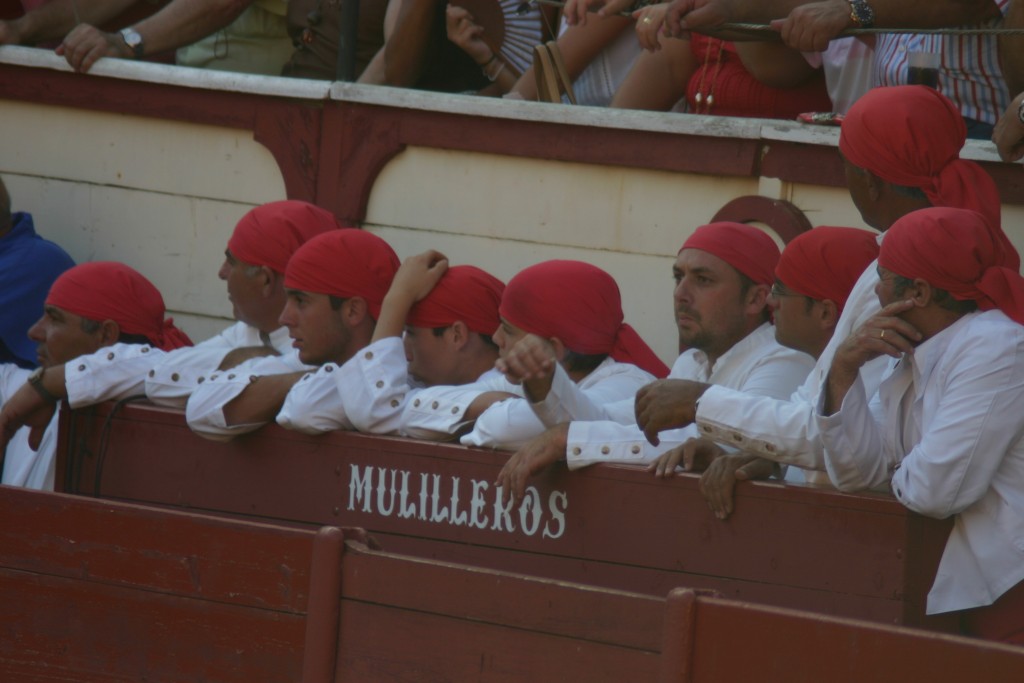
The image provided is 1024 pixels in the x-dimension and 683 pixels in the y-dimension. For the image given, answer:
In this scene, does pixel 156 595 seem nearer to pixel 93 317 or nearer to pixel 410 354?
pixel 410 354

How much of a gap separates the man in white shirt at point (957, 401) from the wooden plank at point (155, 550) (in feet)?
4.44

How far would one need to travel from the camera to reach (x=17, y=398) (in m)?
5.51

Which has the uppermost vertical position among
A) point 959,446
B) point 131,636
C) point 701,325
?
point 701,325

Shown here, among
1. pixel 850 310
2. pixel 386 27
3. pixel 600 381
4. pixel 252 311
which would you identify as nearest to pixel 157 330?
pixel 252 311

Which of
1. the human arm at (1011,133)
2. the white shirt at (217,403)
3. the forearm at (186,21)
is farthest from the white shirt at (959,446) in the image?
the forearm at (186,21)

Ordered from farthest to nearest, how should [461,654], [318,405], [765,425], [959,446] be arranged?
[318,405]
[461,654]
[765,425]
[959,446]

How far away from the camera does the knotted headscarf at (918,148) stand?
410cm

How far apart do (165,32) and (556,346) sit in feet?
9.92

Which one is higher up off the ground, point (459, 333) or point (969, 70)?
point (969, 70)

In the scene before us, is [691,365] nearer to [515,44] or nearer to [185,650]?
[185,650]

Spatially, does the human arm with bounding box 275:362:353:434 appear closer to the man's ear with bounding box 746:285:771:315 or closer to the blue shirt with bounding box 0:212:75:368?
the man's ear with bounding box 746:285:771:315

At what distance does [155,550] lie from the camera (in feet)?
14.6

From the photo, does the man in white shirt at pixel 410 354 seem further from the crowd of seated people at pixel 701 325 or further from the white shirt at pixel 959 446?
the white shirt at pixel 959 446

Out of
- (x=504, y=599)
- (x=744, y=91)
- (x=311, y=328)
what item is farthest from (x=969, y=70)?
(x=504, y=599)
